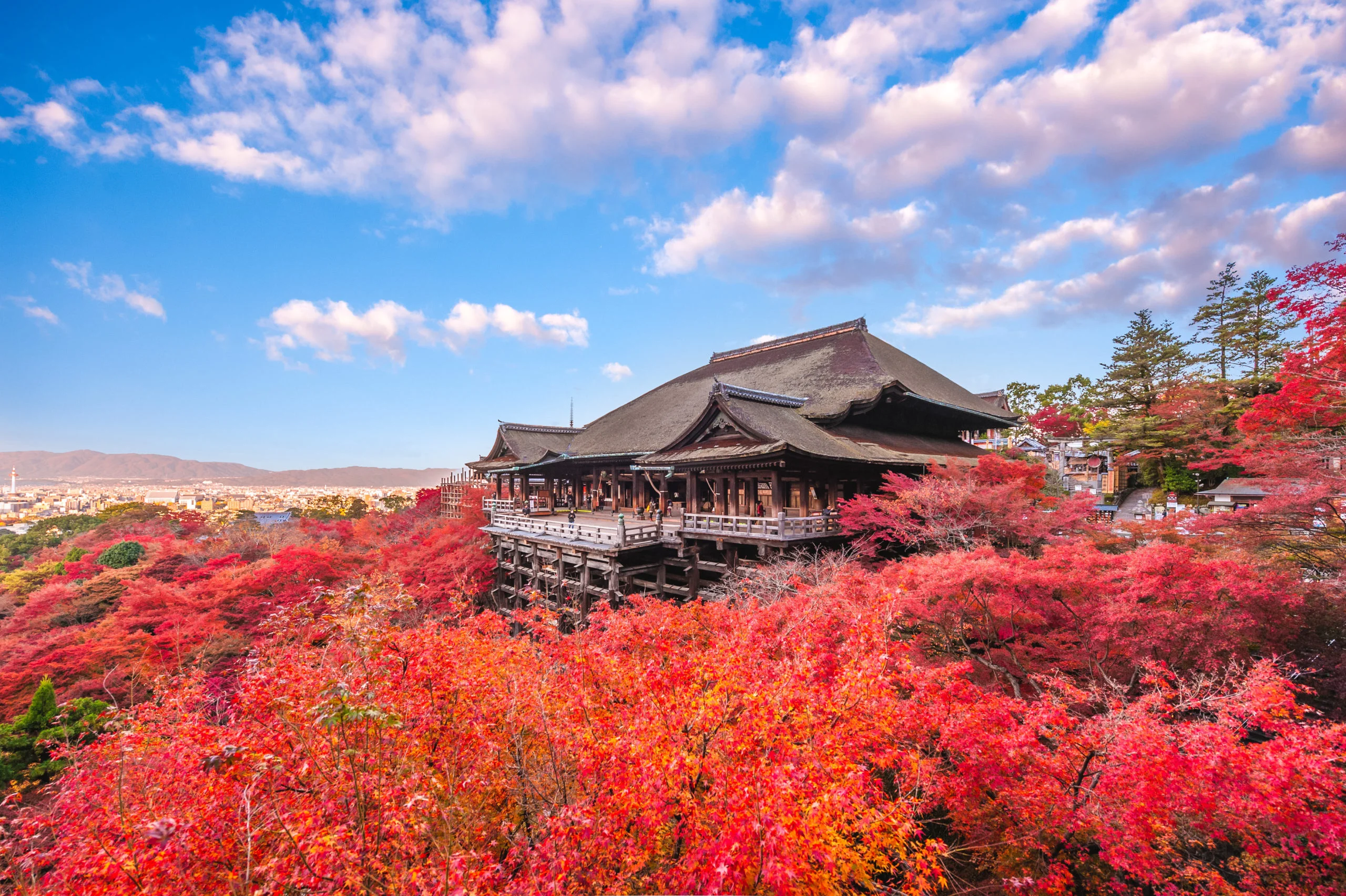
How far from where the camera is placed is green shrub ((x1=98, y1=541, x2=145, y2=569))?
71.1ft

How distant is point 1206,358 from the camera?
28.9 meters

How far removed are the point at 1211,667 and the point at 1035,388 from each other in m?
47.1

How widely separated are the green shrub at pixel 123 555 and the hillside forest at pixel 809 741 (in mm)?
16711

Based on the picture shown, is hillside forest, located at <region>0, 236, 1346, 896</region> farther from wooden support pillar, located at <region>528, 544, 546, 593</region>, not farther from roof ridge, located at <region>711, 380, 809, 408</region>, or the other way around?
wooden support pillar, located at <region>528, 544, 546, 593</region>

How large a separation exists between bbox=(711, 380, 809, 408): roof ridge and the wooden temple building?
3.1 inches

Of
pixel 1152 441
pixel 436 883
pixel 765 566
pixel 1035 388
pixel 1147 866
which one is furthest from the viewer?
pixel 1035 388

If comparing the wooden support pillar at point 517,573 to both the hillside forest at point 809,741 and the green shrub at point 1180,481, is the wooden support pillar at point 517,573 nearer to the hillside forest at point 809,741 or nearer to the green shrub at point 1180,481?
the hillside forest at point 809,741

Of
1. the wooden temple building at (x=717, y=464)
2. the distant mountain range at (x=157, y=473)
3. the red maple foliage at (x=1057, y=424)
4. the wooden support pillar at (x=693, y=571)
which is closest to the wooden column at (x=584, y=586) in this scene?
the wooden temple building at (x=717, y=464)

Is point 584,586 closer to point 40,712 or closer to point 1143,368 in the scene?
point 40,712

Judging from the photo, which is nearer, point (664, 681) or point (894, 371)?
point (664, 681)

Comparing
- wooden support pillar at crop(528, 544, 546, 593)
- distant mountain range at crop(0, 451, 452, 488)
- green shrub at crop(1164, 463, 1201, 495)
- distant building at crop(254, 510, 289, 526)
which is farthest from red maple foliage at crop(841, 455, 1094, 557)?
distant mountain range at crop(0, 451, 452, 488)

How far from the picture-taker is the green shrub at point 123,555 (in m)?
21.7

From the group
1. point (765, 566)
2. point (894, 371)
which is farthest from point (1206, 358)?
point (765, 566)

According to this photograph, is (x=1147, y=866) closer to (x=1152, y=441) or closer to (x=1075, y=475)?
(x=1152, y=441)
